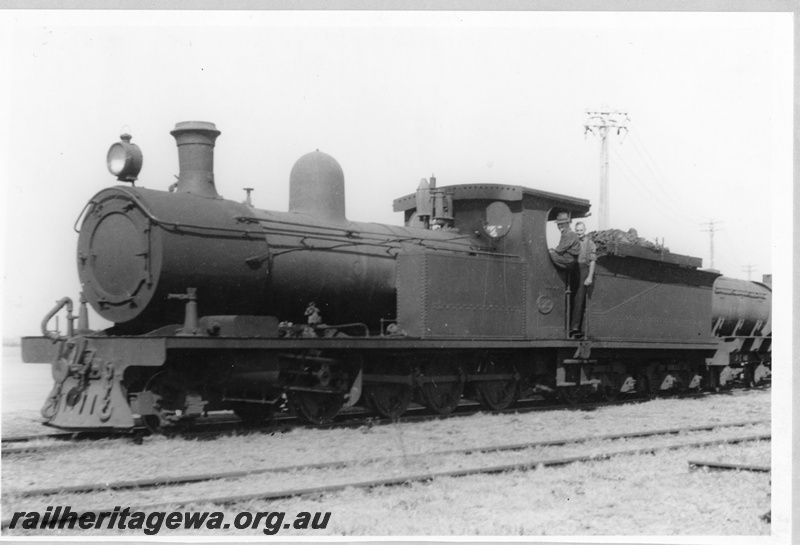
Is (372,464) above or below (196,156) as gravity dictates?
below

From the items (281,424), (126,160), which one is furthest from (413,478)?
(126,160)

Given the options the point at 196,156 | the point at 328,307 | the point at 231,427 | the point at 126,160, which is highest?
the point at 196,156

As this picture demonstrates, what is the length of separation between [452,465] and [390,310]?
3640 mm

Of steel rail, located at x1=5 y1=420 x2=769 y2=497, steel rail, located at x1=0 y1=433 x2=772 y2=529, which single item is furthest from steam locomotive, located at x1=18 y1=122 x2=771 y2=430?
steel rail, located at x1=0 y1=433 x2=772 y2=529

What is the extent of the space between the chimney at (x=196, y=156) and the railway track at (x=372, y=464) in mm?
3486

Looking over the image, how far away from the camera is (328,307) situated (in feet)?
35.2

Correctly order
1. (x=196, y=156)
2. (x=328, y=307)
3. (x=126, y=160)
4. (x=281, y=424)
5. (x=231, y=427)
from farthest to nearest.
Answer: (x=328, y=307)
(x=281, y=424)
(x=231, y=427)
(x=196, y=156)
(x=126, y=160)

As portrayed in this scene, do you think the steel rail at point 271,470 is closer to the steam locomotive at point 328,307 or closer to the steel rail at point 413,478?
the steel rail at point 413,478

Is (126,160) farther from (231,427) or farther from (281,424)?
(281,424)

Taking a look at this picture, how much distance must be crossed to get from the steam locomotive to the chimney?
0.02m

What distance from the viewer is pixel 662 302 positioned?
1460 cm

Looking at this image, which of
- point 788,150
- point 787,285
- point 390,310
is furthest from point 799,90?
point 390,310

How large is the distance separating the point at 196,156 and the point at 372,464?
160 inches

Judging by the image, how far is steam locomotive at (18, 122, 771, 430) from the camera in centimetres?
892
